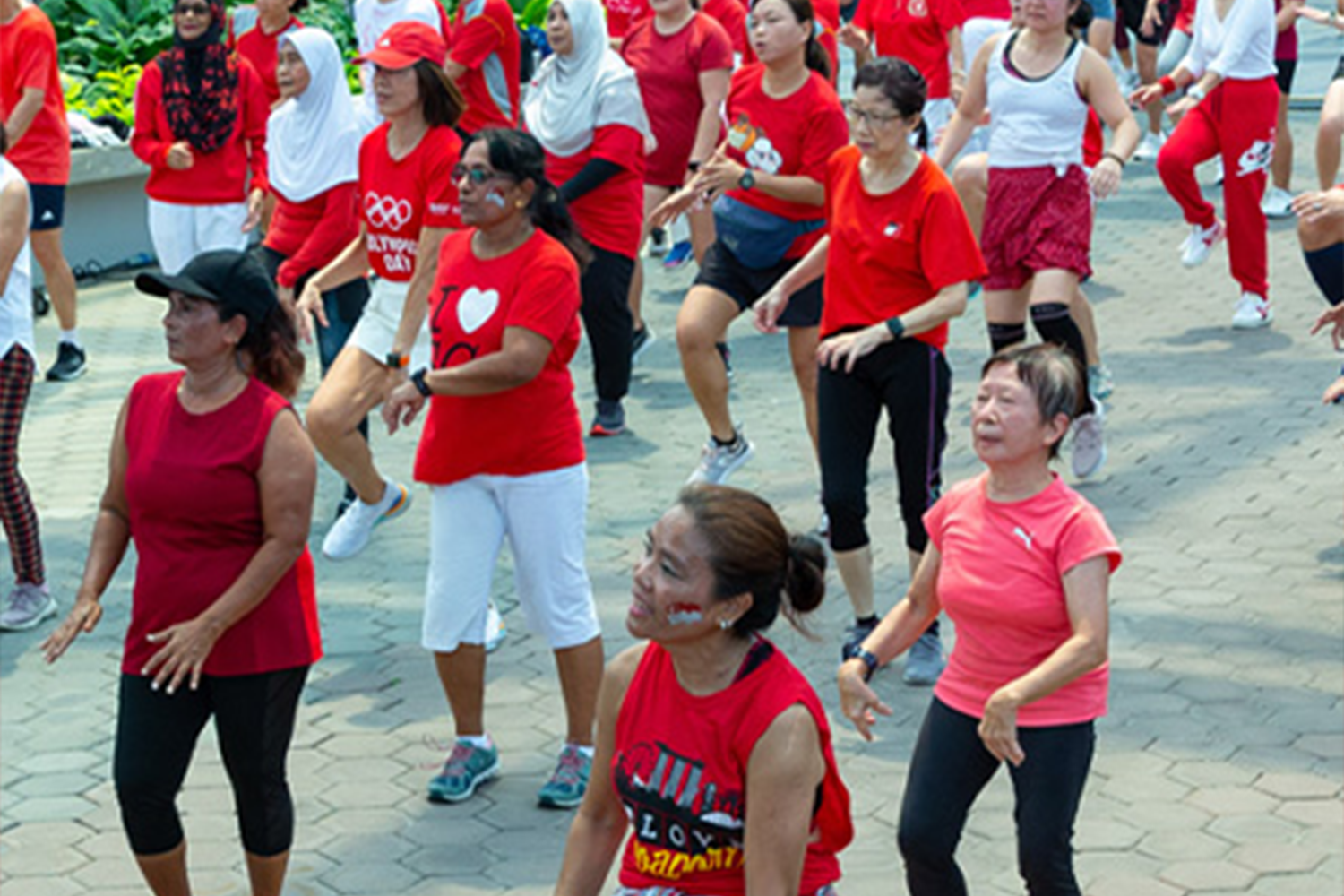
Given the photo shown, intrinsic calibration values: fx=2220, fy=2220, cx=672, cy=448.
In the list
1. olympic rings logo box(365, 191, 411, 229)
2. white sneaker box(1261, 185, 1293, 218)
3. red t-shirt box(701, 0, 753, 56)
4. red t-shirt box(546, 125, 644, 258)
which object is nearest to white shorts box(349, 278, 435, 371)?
olympic rings logo box(365, 191, 411, 229)

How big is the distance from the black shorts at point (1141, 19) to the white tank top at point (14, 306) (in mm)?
12379

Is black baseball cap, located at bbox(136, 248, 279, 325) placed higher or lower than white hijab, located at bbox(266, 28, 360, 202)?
higher

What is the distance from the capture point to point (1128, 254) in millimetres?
14641

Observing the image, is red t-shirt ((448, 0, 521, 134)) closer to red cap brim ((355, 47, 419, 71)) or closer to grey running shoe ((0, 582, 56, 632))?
red cap brim ((355, 47, 419, 71))

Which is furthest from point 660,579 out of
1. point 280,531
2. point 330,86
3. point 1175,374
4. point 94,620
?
point 1175,374

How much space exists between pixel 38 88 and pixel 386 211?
4.08m

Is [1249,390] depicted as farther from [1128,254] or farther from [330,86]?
[330,86]

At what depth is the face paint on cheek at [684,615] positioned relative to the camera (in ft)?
13.7

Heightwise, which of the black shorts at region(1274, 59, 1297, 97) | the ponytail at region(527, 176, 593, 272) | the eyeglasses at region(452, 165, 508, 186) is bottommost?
the black shorts at region(1274, 59, 1297, 97)

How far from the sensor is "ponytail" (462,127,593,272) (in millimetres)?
6637

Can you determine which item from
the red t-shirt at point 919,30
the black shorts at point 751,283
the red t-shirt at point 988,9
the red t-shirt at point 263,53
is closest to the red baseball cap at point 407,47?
the black shorts at point 751,283

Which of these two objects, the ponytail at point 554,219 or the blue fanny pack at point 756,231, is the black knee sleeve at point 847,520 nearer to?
the ponytail at point 554,219

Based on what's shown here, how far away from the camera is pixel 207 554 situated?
18.1 ft

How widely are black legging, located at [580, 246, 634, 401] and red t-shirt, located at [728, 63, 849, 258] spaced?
1706mm
